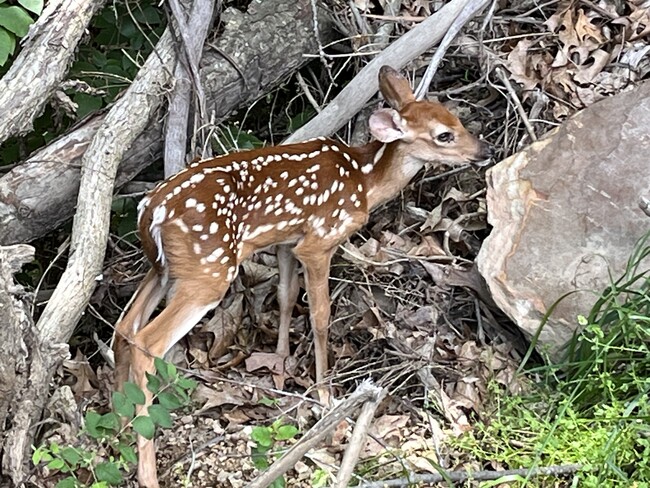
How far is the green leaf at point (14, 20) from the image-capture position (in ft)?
10.5

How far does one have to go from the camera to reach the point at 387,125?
3.66 m

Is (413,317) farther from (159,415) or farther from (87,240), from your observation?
(159,415)

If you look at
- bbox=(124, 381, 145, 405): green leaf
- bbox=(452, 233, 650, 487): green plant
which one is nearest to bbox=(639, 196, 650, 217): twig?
bbox=(452, 233, 650, 487): green plant

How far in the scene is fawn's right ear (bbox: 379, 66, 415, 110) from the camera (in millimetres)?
3750

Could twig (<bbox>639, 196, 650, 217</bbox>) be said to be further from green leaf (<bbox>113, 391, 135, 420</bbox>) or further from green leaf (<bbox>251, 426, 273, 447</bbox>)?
green leaf (<bbox>113, 391, 135, 420</bbox>)

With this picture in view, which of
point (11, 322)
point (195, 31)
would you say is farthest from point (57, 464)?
point (195, 31)

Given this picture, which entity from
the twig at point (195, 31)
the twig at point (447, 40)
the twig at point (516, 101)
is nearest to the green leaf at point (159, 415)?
the twig at point (195, 31)

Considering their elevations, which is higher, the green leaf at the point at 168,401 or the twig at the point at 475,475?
the green leaf at the point at 168,401

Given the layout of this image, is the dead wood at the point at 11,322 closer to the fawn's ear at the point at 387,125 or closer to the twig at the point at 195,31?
the twig at the point at 195,31

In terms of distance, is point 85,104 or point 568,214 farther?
point 85,104

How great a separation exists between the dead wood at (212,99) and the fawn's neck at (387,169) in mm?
740

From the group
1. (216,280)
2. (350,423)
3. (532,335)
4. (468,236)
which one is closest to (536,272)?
(532,335)

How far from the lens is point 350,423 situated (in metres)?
3.41

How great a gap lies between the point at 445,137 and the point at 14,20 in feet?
5.44
